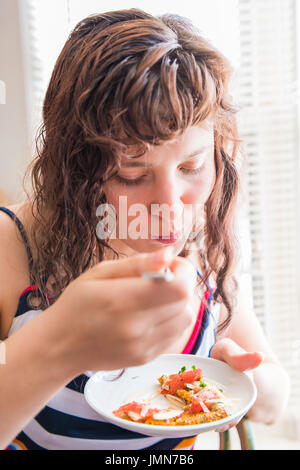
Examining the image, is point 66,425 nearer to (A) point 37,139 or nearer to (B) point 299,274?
(A) point 37,139

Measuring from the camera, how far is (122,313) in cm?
40

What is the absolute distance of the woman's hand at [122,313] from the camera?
0.39m

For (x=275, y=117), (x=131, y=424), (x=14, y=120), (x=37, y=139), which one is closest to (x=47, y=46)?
(x=14, y=120)

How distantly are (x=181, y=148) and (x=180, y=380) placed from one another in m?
0.40

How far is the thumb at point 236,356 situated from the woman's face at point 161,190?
22 centimetres

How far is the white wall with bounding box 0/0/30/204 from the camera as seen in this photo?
5.52ft

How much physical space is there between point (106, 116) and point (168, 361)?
1.58 feet

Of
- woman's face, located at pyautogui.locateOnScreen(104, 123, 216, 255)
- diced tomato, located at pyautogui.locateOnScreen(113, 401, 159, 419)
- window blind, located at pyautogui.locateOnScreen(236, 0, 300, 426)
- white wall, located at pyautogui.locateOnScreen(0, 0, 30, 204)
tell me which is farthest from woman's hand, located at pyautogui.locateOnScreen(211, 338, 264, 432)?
white wall, located at pyautogui.locateOnScreen(0, 0, 30, 204)

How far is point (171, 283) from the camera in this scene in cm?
38

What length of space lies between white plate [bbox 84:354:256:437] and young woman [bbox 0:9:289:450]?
3cm

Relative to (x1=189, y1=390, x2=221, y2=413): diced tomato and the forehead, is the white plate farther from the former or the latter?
the forehead

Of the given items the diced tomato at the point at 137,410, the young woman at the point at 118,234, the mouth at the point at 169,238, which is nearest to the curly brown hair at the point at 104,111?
the young woman at the point at 118,234

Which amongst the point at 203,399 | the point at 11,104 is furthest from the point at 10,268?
the point at 11,104

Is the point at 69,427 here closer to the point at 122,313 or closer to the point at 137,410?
the point at 137,410
